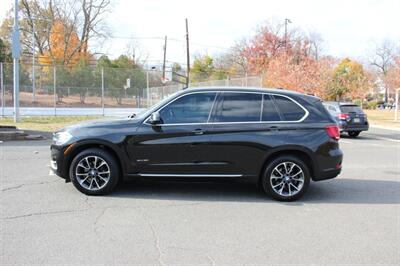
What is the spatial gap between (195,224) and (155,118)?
192 cm

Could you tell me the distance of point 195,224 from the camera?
555 centimetres

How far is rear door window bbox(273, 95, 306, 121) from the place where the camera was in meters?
7.00

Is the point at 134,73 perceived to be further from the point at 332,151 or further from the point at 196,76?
the point at 332,151

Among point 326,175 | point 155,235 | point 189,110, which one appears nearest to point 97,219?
point 155,235

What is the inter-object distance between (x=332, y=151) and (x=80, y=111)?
2721 cm

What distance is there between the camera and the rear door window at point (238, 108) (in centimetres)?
691

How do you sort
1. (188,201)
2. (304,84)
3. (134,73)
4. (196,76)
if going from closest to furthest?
(188,201) < (304,84) < (134,73) < (196,76)

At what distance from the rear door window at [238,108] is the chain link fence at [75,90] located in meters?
22.9

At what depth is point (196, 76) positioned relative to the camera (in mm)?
55000

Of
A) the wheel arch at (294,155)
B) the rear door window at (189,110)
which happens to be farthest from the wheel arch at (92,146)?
the wheel arch at (294,155)

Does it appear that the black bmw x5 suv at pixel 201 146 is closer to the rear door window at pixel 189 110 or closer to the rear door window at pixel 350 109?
the rear door window at pixel 189 110

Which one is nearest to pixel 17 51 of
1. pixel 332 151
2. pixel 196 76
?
pixel 332 151

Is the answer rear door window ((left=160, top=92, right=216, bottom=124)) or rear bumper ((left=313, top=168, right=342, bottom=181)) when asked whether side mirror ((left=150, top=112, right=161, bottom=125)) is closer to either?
rear door window ((left=160, top=92, right=216, bottom=124))

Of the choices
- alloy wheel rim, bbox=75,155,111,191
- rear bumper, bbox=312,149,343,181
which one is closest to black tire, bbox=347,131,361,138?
rear bumper, bbox=312,149,343,181
